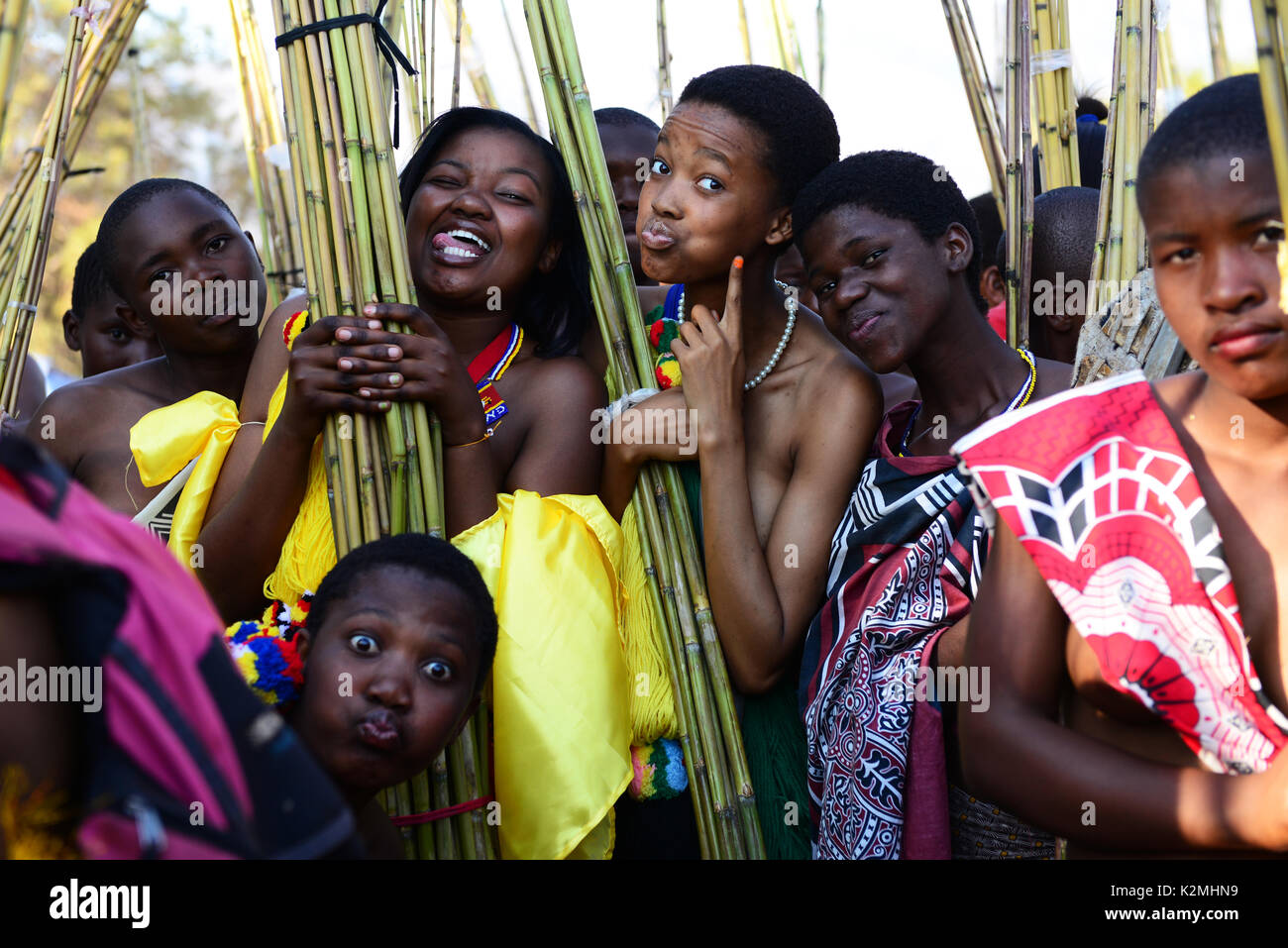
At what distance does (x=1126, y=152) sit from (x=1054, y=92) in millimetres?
432

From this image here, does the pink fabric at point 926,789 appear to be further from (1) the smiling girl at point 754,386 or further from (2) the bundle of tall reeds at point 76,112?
(2) the bundle of tall reeds at point 76,112

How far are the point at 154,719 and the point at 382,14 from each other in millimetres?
1215

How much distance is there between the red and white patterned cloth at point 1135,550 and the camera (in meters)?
0.99

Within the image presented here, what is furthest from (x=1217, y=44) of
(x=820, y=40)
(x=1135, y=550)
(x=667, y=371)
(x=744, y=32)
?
(x=1135, y=550)

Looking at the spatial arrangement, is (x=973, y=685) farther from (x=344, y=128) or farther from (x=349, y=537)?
(x=344, y=128)

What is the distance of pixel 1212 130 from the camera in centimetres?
99

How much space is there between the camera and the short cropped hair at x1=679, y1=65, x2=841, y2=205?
1710 millimetres

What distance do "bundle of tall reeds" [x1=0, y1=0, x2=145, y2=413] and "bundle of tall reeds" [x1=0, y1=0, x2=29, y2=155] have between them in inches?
36.7

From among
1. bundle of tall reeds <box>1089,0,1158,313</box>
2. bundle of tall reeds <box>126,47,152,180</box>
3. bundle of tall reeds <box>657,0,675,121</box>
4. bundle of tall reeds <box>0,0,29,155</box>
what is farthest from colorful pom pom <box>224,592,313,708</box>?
bundle of tall reeds <box>126,47,152,180</box>

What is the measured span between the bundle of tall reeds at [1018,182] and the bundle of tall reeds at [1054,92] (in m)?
0.14

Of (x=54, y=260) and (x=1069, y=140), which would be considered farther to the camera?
(x=54, y=260)

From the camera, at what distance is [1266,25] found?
0.83m

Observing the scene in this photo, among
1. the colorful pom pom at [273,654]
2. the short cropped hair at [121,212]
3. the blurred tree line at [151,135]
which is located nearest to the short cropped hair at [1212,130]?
the colorful pom pom at [273,654]
